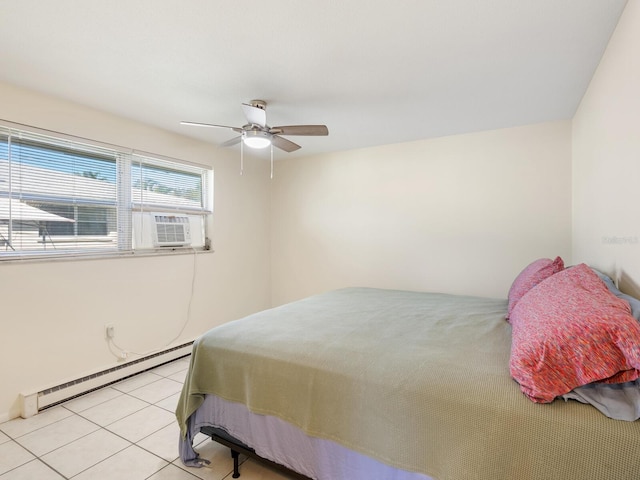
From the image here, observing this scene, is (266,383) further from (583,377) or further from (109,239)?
(109,239)

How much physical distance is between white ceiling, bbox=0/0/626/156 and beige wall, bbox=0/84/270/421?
0.25 m

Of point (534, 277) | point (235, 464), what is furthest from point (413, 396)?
point (534, 277)

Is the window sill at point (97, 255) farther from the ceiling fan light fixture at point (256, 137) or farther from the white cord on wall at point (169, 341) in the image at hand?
the ceiling fan light fixture at point (256, 137)

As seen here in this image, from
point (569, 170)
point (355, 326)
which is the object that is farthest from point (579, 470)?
point (569, 170)

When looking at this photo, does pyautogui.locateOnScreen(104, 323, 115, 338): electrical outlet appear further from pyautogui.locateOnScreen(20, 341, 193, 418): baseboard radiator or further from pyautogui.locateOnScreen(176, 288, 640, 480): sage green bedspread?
pyautogui.locateOnScreen(176, 288, 640, 480): sage green bedspread

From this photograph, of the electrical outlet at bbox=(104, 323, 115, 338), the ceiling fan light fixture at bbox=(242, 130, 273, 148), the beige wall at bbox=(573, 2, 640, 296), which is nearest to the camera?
the beige wall at bbox=(573, 2, 640, 296)

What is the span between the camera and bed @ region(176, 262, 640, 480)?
990 millimetres

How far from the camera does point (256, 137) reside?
2438 millimetres

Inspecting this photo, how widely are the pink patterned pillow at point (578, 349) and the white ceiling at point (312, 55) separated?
54.5 inches

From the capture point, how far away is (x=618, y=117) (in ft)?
5.42

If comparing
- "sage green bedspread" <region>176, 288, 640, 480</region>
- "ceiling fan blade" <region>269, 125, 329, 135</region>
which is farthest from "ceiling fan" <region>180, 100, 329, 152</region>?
"sage green bedspread" <region>176, 288, 640, 480</region>

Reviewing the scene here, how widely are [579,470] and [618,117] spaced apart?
168 cm

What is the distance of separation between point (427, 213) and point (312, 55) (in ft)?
7.18

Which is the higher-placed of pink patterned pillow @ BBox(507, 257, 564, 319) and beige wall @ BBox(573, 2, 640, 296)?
beige wall @ BBox(573, 2, 640, 296)
